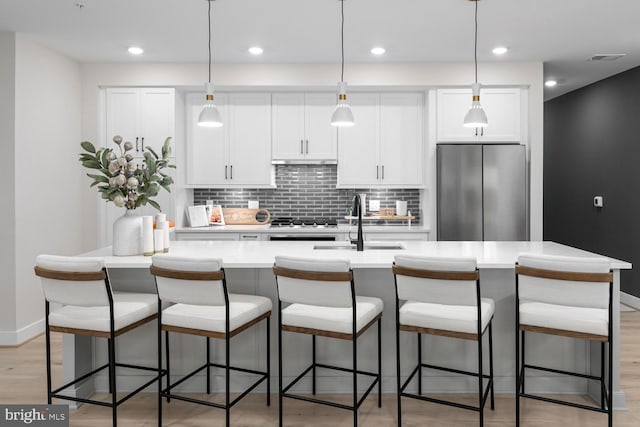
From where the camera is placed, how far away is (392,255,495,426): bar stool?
8.30ft

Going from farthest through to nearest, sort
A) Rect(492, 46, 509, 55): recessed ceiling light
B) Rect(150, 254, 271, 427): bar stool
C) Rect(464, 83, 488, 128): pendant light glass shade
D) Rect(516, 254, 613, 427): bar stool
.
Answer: Rect(492, 46, 509, 55): recessed ceiling light → Rect(464, 83, 488, 128): pendant light glass shade → Rect(150, 254, 271, 427): bar stool → Rect(516, 254, 613, 427): bar stool

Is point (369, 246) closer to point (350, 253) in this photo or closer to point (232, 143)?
point (350, 253)

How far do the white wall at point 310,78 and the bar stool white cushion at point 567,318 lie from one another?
2.78m

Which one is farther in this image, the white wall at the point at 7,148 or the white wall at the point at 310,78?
the white wall at the point at 310,78

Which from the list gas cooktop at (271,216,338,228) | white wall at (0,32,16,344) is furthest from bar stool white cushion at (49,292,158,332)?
gas cooktop at (271,216,338,228)

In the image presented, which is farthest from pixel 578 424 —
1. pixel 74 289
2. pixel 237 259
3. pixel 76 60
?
pixel 76 60

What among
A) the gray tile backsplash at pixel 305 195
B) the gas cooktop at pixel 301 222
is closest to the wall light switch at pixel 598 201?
the gray tile backsplash at pixel 305 195

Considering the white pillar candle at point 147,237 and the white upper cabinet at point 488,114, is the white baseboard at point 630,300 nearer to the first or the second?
the white upper cabinet at point 488,114

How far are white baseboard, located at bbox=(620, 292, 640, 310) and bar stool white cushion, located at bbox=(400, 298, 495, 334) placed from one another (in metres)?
3.74

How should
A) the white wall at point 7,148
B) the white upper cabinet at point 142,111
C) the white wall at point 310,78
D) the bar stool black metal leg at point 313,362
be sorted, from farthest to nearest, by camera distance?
the white upper cabinet at point 142,111 < the white wall at point 310,78 < the white wall at point 7,148 < the bar stool black metal leg at point 313,362

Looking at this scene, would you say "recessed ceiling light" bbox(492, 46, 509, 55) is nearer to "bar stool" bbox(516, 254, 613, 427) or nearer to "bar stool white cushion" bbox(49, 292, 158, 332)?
"bar stool" bbox(516, 254, 613, 427)

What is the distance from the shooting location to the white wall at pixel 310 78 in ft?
17.5

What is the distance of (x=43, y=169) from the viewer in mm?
4746

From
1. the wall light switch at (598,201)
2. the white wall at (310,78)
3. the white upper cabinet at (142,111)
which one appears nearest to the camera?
the white wall at (310,78)
